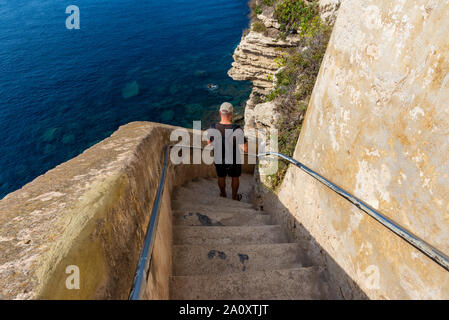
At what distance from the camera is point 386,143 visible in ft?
6.68

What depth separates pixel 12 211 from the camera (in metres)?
1.61

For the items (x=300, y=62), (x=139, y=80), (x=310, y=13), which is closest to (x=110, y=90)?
(x=139, y=80)

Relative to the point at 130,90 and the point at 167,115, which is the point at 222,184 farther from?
the point at 130,90

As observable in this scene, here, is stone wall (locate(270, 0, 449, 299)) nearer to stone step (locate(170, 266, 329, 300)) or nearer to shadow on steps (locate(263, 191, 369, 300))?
shadow on steps (locate(263, 191, 369, 300))

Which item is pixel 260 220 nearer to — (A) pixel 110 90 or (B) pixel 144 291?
(B) pixel 144 291

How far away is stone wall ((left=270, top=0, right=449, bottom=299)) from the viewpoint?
1.62 m

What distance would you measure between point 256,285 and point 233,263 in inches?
16.6

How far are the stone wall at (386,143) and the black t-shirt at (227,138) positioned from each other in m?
1.60

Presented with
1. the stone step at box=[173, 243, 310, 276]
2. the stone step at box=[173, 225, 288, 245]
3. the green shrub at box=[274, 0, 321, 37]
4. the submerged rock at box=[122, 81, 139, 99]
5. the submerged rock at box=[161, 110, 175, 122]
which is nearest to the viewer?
the stone step at box=[173, 243, 310, 276]

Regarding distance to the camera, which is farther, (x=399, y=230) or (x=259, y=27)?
(x=259, y=27)

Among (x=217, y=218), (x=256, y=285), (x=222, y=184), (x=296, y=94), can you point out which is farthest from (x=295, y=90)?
(x=256, y=285)

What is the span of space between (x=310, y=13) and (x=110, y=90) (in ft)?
66.9

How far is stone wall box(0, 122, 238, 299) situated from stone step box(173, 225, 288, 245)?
0.88 m

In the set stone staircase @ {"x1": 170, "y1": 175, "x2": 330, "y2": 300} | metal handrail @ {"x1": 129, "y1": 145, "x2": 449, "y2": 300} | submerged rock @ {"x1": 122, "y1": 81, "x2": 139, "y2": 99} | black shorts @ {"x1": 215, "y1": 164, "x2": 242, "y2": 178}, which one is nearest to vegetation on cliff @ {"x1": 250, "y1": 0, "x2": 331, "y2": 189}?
black shorts @ {"x1": 215, "y1": 164, "x2": 242, "y2": 178}
